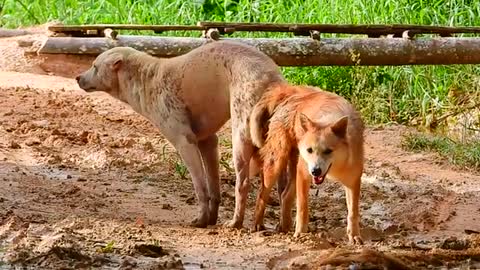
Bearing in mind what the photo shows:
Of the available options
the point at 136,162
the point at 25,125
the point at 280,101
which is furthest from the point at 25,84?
the point at 280,101

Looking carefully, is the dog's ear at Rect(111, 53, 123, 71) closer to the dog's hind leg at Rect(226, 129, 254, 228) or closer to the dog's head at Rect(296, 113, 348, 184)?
the dog's hind leg at Rect(226, 129, 254, 228)

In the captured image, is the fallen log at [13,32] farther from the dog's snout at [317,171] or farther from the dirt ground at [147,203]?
the dog's snout at [317,171]

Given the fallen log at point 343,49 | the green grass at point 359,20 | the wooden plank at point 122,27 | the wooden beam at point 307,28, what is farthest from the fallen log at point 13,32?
the fallen log at point 343,49

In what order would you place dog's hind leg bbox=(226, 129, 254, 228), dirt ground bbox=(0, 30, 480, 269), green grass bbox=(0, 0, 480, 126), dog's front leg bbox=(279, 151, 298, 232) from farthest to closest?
green grass bbox=(0, 0, 480, 126) < dog's hind leg bbox=(226, 129, 254, 228) < dog's front leg bbox=(279, 151, 298, 232) < dirt ground bbox=(0, 30, 480, 269)

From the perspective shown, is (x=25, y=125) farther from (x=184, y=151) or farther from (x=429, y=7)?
(x=429, y=7)

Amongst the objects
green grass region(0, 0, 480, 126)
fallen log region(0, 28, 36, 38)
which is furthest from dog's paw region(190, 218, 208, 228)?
fallen log region(0, 28, 36, 38)

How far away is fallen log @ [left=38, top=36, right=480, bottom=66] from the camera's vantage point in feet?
39.9

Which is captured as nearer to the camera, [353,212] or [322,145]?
[322,145]

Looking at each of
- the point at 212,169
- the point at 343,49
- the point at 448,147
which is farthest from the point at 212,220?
the point at 343,49

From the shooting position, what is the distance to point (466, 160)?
36.9 ft

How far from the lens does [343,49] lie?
12.3m

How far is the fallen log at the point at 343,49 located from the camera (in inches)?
478

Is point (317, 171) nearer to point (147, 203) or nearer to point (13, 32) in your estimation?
point (147, 203)

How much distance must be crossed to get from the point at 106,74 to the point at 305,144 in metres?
2.26
